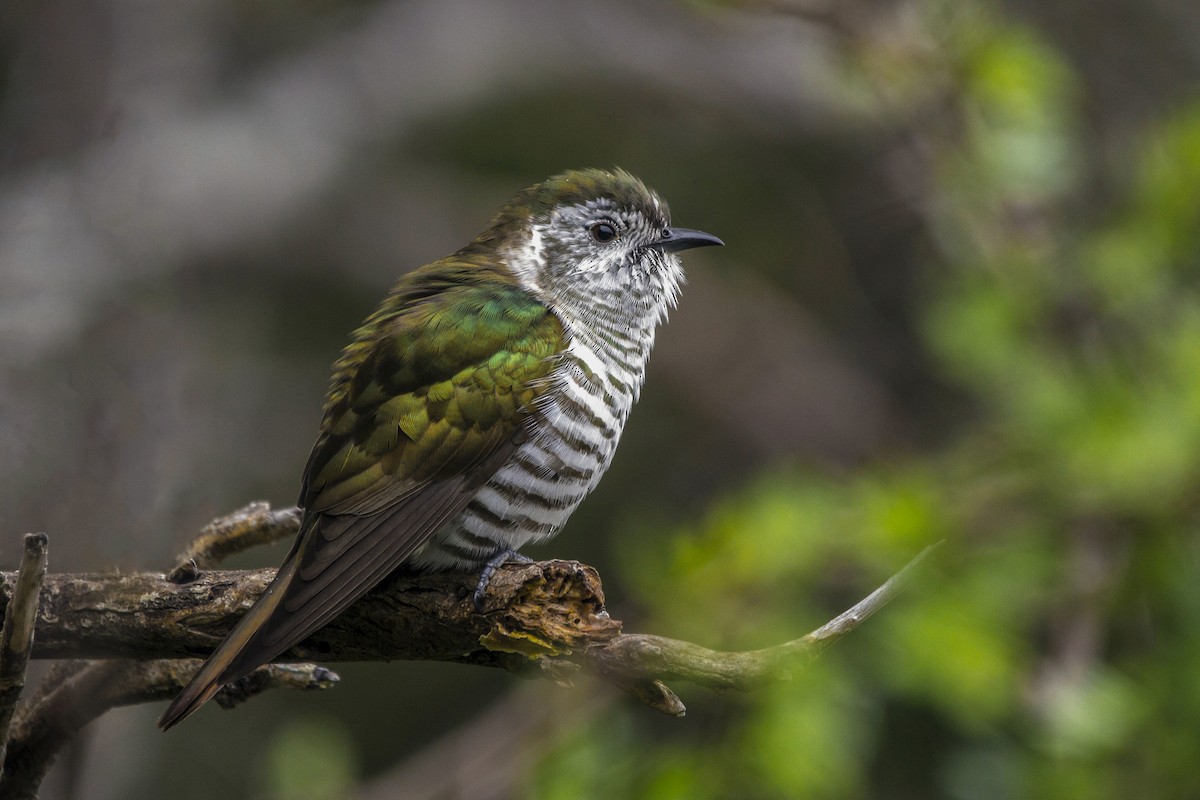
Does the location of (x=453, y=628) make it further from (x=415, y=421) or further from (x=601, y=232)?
(x=601, y=232)

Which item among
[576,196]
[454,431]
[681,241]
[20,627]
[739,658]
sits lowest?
[739,658]

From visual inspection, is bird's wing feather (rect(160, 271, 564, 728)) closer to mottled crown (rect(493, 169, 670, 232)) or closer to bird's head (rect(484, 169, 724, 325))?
bird's head (rect(484, 169, 724, 325))

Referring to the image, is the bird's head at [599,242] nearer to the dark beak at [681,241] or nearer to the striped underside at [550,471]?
the dark beak at [681,241]

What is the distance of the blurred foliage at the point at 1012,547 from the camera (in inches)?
198

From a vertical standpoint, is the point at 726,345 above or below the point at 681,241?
below

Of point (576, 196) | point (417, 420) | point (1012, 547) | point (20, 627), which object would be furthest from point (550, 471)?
point (1012, 547)

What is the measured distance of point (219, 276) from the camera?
30.2ft

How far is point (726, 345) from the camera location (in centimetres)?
941

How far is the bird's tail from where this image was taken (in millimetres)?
2955

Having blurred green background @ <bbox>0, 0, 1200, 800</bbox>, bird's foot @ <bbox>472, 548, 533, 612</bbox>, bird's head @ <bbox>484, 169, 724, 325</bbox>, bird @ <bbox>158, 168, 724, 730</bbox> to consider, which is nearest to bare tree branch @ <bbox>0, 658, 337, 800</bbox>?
blurred green background @ <bbox>0, 0, 1200, 800</bbox>

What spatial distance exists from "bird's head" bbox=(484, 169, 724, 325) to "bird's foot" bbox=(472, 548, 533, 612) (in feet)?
3.89

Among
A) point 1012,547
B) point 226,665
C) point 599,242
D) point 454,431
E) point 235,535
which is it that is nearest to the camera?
point 226,665

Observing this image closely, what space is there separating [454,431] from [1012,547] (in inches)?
110

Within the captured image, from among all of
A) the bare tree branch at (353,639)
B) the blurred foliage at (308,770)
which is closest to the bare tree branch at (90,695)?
the bare tree branch at (353,639)
